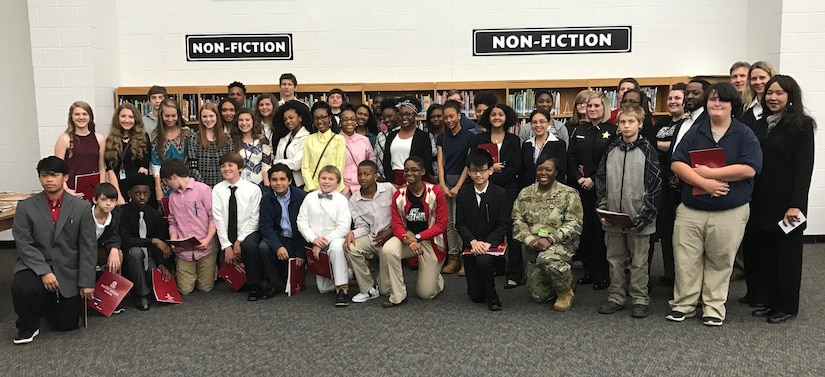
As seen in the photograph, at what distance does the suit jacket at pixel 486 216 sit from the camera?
14.9 ft

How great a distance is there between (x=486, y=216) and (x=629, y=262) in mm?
1035

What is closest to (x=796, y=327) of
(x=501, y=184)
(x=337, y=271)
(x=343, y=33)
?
(x=501, y=184)

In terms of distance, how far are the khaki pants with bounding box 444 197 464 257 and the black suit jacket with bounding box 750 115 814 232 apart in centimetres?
225

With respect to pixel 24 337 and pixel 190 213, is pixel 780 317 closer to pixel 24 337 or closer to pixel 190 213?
pixel 190 213

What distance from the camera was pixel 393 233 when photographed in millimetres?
4754

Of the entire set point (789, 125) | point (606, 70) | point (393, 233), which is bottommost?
point (393, 233)

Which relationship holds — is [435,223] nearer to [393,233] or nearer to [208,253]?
[393,233]

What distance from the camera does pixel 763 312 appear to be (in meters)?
4.09

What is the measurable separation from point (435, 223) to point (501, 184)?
74 centimetres

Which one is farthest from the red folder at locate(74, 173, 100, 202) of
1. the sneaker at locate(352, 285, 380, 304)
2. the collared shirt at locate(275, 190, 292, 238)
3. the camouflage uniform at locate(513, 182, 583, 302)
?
the camouflage uniform at locate(513, 182, 583, 302)

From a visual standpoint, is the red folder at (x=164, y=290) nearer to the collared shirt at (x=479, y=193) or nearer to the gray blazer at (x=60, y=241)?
the gray blazer at (x=60, y=241)

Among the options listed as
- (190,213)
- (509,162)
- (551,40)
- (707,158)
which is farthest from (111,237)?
(551,40)

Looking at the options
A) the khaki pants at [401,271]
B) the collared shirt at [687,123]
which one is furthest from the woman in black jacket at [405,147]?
the collared shirt at [687,123]

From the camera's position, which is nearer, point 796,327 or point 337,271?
point 796,327
